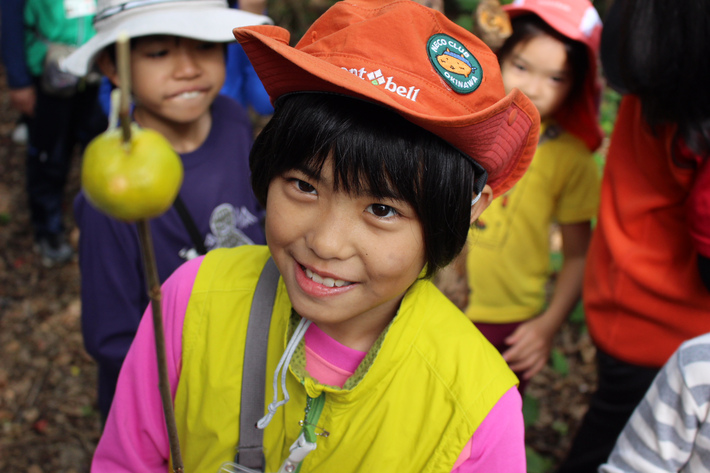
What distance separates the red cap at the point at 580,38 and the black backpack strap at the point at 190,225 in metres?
1.45

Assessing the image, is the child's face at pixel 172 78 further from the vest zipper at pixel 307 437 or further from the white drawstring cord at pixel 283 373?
the vest zipper at pixel 307 437

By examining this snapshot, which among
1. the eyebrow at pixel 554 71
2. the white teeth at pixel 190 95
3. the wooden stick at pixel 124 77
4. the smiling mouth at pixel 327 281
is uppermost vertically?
the wooden stick at pixel 124 77

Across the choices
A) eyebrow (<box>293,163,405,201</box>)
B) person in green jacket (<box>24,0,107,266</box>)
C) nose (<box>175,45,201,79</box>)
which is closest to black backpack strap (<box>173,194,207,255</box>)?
nose (<box>175,45,201,79</box>)

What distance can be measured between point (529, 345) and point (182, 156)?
1.54 metres

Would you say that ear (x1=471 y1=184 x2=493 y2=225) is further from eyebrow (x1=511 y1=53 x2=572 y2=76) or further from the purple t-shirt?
eyebrow (x1=511 y1=53 x2=572 y2=76)

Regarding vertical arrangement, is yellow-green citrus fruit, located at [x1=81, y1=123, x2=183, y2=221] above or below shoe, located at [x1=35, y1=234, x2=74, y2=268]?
above

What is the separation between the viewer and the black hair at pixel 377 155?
3.44 feet

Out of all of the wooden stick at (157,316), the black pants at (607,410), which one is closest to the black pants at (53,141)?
the black pants at (607,410)

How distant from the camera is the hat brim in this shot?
3.11 feet

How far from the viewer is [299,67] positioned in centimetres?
103

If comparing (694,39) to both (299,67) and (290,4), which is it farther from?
(290,4)

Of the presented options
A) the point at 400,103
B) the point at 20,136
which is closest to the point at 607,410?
the point at 400,103

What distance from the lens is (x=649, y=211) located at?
5.97ft

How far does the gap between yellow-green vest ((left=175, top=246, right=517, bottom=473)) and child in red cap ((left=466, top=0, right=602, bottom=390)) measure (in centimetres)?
99
